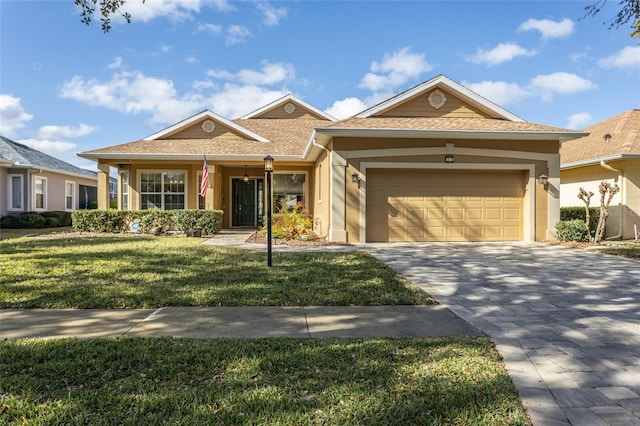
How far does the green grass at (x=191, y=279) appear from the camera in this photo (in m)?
4.89

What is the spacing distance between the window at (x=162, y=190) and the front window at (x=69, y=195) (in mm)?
9885

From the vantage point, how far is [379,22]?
1253 centimetres

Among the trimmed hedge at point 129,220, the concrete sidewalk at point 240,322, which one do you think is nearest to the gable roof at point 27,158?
the trimmed hedge at point 129,220

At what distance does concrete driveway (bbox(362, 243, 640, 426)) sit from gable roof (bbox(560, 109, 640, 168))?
21.8 feet

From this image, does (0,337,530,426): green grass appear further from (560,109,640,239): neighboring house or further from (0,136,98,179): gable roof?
(0,136,98,179): gable roof

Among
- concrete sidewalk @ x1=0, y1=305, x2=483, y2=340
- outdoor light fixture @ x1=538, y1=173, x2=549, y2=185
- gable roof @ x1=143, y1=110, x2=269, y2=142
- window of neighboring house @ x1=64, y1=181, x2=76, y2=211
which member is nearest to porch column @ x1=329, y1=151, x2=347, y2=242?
outdoor light fixture @ x1=538, y1=173, x2=549, y2=185

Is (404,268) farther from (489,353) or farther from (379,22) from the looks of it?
(379,22)

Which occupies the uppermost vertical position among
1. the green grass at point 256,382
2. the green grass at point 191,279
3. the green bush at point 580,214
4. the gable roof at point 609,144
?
the gable roof at point 609,144

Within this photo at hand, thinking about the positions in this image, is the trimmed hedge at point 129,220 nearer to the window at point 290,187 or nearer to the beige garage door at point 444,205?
the window at point 290,187

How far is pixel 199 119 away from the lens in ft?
53.9

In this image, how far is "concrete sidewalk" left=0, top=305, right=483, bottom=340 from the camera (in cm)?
374

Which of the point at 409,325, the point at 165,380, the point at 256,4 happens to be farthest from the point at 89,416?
the point at 256,4

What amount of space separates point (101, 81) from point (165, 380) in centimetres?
1593

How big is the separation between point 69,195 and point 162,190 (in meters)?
10.9
